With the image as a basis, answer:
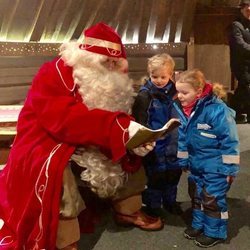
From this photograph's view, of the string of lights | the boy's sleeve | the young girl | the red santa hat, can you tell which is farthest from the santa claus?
the string of lights

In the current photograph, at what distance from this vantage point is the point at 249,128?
479 cm

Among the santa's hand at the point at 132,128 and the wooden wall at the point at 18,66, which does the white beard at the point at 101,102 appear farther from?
the wooden wall at the point at 18,66

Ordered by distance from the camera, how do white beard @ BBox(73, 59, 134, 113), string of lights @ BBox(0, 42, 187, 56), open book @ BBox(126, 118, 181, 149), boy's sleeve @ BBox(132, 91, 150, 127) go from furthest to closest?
string of lights @ BBox(0, 42, 187, 56) → boy's sleeve @ BBox(132, 91, 150, 127) → white beard @ BBox(73, 59, 134, 113) → open book @ BBox(126, 118, 181, 149)

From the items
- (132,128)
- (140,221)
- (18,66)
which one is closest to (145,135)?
(132,128)

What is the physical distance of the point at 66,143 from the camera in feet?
6.86

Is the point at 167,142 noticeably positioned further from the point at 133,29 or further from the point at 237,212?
the point at 133,29

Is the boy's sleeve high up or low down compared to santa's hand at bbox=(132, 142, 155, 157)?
up

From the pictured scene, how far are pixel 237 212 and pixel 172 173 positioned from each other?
0.48 meters

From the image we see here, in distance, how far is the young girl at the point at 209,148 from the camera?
2.23m

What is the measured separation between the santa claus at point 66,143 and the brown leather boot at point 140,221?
274 millimetres

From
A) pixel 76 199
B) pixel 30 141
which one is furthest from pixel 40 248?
pixel 30 141

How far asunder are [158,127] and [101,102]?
1.63 ft

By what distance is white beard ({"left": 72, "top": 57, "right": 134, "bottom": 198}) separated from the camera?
84.3 inches

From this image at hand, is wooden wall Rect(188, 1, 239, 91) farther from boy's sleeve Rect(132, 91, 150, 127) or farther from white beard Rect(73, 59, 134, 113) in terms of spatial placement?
white beard Rect(73, 59, 134, 113)
